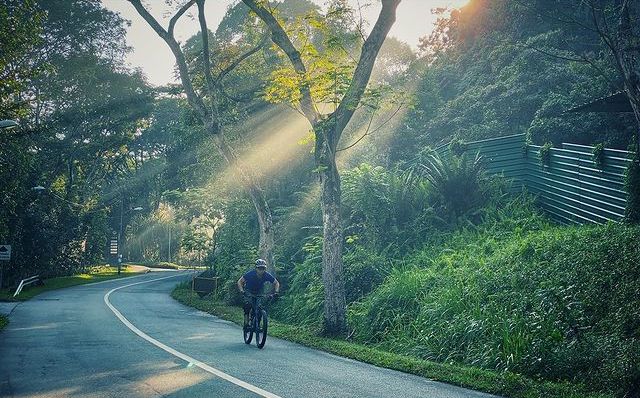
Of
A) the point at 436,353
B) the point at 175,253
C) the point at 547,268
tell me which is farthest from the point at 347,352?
the point at 175,253

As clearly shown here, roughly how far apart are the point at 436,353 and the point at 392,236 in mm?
8181

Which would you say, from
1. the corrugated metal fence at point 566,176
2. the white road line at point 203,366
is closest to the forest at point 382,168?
the corrugated metal fence at point 566,176

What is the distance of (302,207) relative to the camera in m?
25.0

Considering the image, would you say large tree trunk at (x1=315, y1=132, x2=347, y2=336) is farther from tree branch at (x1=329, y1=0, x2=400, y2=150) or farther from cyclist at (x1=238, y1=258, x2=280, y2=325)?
cyclist at (x1=238, y1=258, x2=280, y2=325)

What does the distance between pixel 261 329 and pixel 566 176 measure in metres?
10.4

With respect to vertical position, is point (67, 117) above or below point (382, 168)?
above

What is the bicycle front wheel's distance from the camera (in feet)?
40.5

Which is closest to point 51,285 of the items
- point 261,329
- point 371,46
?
point 261,329

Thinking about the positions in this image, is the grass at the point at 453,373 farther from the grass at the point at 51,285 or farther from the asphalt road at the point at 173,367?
the grass at the point at 51,285

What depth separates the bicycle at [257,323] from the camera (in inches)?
490

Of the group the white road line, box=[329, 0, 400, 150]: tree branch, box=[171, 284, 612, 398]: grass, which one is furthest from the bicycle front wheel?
box=[329, 0, 400, 150]: tree branch

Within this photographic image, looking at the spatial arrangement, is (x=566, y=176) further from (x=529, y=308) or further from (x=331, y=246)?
(x=331, y=246)

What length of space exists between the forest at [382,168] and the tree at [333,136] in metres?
0.05

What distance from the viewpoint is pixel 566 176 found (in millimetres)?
17141
